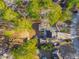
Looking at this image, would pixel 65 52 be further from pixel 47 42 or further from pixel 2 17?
pixel 2 17

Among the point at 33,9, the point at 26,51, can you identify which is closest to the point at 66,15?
the point at 33,9

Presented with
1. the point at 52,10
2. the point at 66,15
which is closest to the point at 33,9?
the point at 52,10

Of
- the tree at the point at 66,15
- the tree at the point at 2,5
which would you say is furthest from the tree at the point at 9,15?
the tree at the point at 66,15

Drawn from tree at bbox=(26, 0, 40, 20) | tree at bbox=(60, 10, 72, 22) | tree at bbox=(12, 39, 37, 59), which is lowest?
tree at bbox=(12, 39, 37, 59)

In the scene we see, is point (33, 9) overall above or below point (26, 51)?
above

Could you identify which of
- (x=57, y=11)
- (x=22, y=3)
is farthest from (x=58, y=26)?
(x=22, y=3)

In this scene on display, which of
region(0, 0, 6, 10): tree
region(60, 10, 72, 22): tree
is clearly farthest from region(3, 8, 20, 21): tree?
region(60, 10, 72, 22): tree

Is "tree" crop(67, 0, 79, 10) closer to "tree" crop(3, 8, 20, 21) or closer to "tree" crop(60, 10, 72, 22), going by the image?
"tree" crop(60, 10, 72, 22)

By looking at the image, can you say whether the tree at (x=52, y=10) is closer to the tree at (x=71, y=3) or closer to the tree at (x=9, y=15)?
the tree at (x=71, y=3)

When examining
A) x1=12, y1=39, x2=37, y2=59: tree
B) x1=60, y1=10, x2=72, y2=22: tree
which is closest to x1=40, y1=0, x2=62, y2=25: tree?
x1=60, y1=10, x2=72, y2=22: tree

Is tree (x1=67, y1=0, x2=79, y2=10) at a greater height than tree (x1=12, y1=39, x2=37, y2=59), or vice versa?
tree (x1=67, y1=0, x2=79, y2=10)

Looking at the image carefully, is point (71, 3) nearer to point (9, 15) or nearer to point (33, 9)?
point (33, 9)
